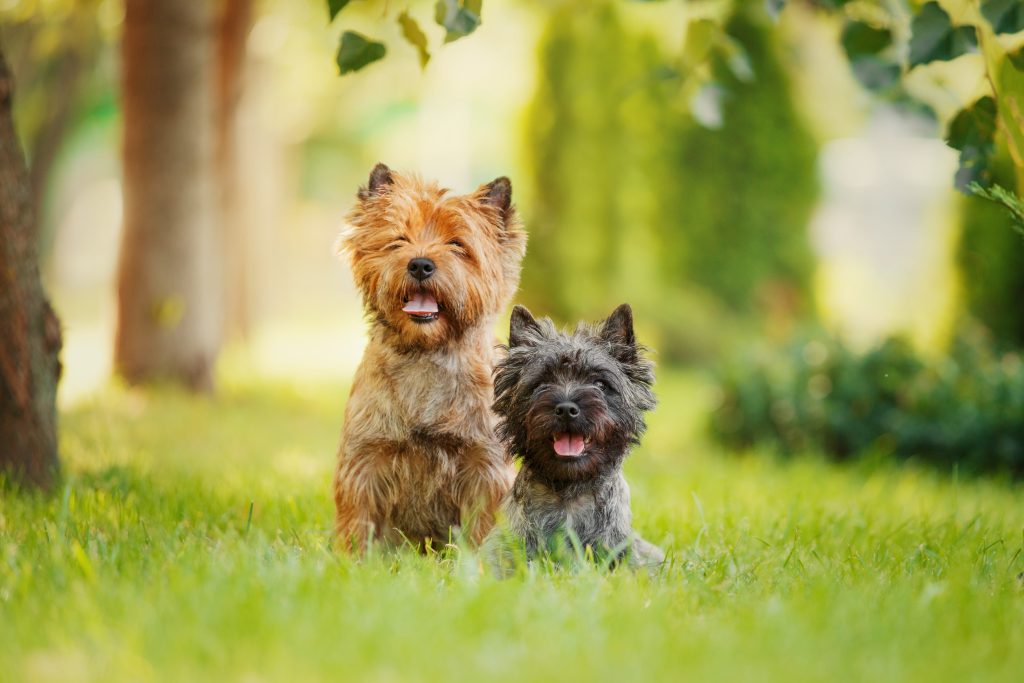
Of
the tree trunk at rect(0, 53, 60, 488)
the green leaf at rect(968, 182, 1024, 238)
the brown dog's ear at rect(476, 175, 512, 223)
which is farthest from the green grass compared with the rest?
the brown dog's ear at rect(476, 175, 512, 223)

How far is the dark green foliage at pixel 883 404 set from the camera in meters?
8.88

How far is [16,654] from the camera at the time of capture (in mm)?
3094

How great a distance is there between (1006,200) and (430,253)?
7.66 ft

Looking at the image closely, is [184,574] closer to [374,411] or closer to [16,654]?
[16,654]

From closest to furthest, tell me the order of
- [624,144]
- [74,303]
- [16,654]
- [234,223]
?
1. [16,654]
2. [234,223]
3. [624,144]
4. [74,303]

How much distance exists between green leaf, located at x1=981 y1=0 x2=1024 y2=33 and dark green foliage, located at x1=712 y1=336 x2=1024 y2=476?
4.58 m

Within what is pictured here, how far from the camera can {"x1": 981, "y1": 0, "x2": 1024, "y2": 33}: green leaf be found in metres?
4.36

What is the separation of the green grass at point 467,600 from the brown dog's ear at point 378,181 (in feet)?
5.26

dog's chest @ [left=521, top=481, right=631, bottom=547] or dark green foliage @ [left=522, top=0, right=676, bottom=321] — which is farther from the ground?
dark green foliage @ [left=522, top=0, right=676, bottom=321]

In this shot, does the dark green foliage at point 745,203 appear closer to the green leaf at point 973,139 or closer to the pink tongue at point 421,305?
the green leaf at point 973,139

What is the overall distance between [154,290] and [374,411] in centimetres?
651

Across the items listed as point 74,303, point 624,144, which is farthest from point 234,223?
point 74,303

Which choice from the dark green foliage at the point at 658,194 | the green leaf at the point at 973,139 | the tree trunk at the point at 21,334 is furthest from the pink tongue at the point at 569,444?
the dark green foliage at the point at 658,194

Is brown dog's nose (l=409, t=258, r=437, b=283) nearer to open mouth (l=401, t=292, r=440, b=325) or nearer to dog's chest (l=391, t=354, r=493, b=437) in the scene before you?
open mouth (l=401, t=292, r=440, b=325)
